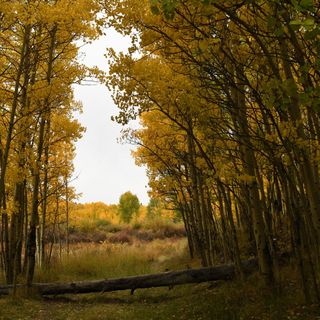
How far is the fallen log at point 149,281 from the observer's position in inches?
301

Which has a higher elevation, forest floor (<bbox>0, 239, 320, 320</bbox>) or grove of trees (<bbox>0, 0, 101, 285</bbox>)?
grove of trees (<bbox>0, 0, 101, 285</bbox>)

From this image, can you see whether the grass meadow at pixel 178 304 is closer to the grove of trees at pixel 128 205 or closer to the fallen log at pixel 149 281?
the fallen log at pixel 149 281

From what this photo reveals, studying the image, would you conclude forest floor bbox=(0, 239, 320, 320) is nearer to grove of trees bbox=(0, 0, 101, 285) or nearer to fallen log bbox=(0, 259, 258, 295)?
fallen log bbox=(0, 259, 258, 295)

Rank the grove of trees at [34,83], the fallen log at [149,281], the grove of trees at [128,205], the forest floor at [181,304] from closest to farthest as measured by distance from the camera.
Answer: the forest floor at [181,304] → the grove of trees at [34,83] → the fallen log at [149,281] → the grove of trees at [128,205]

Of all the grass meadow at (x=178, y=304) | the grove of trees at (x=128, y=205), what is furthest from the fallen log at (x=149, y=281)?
the grove of trees at (x=128, y=205)

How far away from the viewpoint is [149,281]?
27.8 feet

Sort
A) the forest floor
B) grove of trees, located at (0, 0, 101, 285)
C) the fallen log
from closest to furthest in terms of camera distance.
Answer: the forest floor < grove of trees, located at (0, 0, 101, 285) < the fallen log

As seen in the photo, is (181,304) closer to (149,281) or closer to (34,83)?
(149,281)

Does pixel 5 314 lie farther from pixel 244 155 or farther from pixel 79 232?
pixel 79 232

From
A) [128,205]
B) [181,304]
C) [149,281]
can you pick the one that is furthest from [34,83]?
[128,205]

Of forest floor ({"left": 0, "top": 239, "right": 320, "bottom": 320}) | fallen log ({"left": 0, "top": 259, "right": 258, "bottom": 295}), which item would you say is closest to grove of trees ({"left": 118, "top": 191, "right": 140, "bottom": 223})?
forest floor ({"left": 0, "top": 239, "right": 320, "bottom": 320})

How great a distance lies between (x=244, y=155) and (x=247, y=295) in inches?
91.6

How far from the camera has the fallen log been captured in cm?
763

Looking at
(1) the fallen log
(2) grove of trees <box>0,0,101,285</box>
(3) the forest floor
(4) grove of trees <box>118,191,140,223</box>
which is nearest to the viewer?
(3) the forest floor
